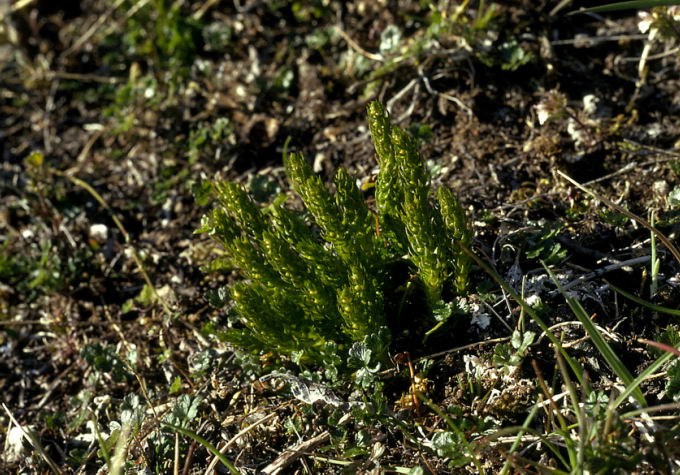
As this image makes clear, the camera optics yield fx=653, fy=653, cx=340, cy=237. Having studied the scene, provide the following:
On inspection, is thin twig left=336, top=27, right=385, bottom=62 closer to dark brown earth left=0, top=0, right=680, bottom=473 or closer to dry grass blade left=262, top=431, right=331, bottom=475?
dark brown earth left=0, top=0, right=680, bottom=473

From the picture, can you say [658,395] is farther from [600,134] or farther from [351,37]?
[351,37]

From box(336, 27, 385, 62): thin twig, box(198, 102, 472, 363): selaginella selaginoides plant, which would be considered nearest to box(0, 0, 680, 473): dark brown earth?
box(336, 27, 385, 62): thin twig

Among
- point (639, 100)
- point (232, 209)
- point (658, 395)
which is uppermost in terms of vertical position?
point (232, 209)

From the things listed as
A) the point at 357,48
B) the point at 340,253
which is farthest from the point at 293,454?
the point at 357,48

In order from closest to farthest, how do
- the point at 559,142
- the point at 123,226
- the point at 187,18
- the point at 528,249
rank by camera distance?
1. the point at 528,249
2. the point at 559,142
3. the point at 123,226
4. the point at 187,18

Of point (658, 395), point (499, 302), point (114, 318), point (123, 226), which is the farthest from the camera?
point (123, 226)

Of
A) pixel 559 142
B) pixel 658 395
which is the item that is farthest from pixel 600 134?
pixel 658 395

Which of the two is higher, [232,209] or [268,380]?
[232,209]
